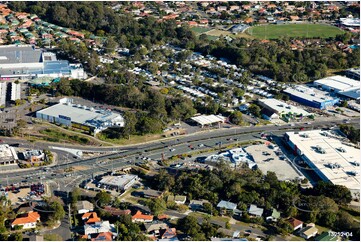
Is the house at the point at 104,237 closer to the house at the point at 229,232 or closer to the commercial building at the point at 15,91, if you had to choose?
the house at the point at 229,232

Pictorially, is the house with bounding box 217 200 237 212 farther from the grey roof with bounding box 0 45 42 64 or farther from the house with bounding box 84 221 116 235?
the grey roof with bounding box 0 45 42 64

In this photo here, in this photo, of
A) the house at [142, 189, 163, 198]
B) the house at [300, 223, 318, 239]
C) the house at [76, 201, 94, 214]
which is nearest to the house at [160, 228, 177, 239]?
the house at [142, 189, 163, 198]

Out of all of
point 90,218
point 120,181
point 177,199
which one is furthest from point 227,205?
point 90,218

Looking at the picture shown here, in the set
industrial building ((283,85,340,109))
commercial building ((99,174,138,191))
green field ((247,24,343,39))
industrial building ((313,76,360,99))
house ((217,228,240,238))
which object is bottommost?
commercial building ((99,174,138,191))

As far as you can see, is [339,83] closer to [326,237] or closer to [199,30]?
[326,237]

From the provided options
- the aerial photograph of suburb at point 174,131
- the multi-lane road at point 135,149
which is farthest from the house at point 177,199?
the multi-lane road at point 135,149

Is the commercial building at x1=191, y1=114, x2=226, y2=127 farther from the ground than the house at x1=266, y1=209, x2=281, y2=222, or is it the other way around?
the commercial building at x1=191, y1=114, x2=226, y2=127
